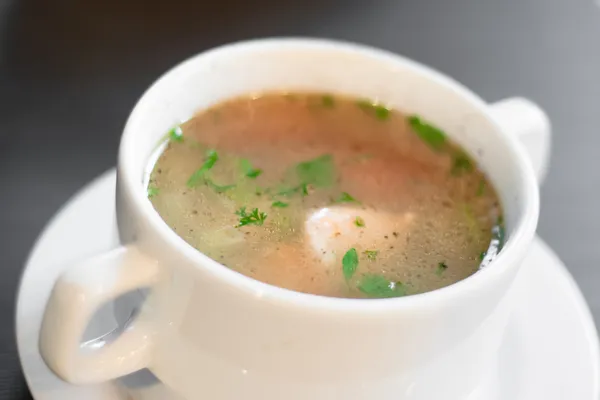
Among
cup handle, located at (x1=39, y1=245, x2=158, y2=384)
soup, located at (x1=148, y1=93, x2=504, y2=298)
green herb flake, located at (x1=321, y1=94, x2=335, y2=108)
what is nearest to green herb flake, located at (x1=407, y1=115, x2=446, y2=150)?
soup, located at (x1=148, y1=93, x2=504, y2=298)

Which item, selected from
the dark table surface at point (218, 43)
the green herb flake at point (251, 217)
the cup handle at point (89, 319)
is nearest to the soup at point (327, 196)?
the green herb flake at point (251, 217)

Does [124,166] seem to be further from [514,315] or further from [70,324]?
[514,315]

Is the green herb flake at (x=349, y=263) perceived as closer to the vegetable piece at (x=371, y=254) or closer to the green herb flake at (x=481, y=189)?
the vegetable piece at (x=371, y=254)

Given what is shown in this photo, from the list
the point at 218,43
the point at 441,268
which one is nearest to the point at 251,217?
the point at 441,268

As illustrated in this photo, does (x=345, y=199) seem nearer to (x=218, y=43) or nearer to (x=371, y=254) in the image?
(x=371, y=254)

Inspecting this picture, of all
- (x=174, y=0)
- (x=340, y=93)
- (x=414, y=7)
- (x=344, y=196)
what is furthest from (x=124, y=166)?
(x=414, y=7)

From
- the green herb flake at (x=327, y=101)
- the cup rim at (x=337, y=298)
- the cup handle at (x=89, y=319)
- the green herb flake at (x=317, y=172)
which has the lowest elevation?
the cup handle at (x=89, y=319)
